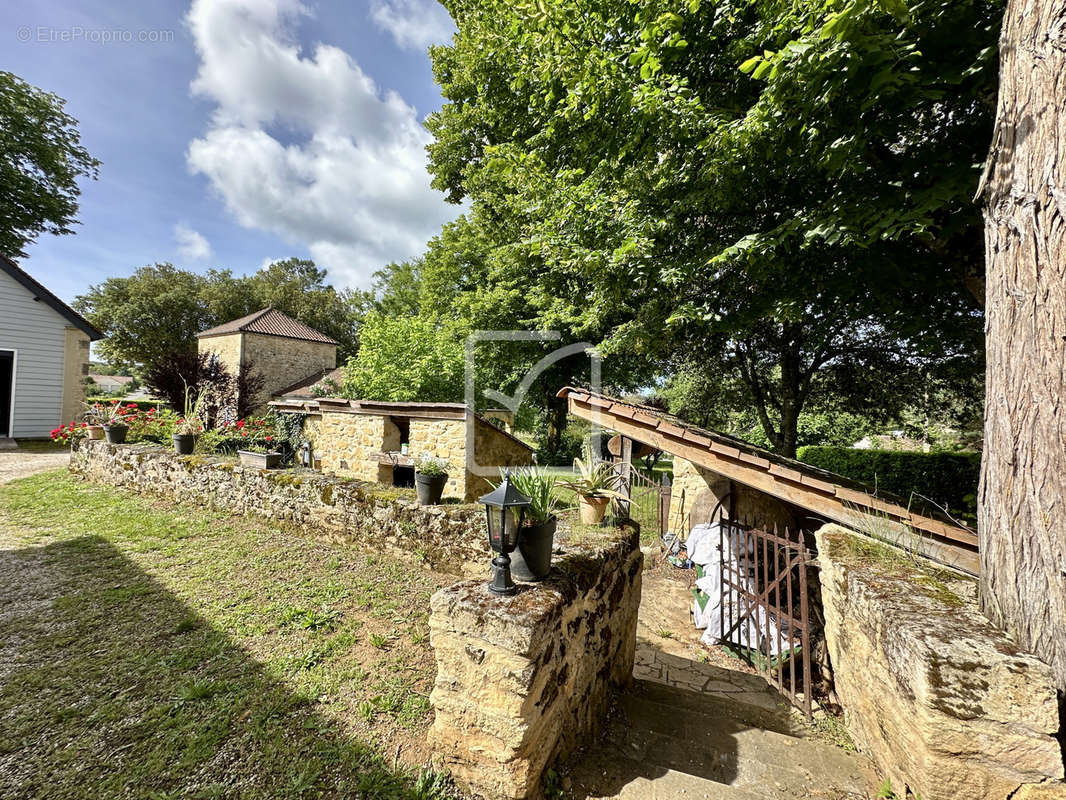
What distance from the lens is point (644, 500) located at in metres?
9.64

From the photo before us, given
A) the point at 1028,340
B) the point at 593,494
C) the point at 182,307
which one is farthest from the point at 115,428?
the point at 182,307

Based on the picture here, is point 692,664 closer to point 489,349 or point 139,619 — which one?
point 139,619

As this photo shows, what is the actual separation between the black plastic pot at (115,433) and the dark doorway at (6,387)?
8.24 meters

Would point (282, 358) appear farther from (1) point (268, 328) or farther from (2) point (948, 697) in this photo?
(2) point (948, 697)

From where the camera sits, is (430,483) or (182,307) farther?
(182,307)

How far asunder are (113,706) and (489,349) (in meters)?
12.7

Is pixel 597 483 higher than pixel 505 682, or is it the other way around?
pixel 597 483

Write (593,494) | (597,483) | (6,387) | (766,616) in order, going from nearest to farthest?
1. (766,616)
2. (593,494)
3. (597,483)
4. (6,387)

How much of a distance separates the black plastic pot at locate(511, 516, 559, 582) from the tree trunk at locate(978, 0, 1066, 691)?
8.41ft

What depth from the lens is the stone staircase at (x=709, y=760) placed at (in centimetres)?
240

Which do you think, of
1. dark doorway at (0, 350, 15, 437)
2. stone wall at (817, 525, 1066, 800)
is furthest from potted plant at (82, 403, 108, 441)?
stone wall at (817, 525, 1066, 800)

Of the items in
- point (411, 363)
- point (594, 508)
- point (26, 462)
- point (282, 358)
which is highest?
point (282, 358)

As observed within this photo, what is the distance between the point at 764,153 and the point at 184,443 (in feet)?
32.7

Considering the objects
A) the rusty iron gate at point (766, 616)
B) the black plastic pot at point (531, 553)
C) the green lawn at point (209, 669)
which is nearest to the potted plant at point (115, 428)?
the green lawn at point (209, 669)
